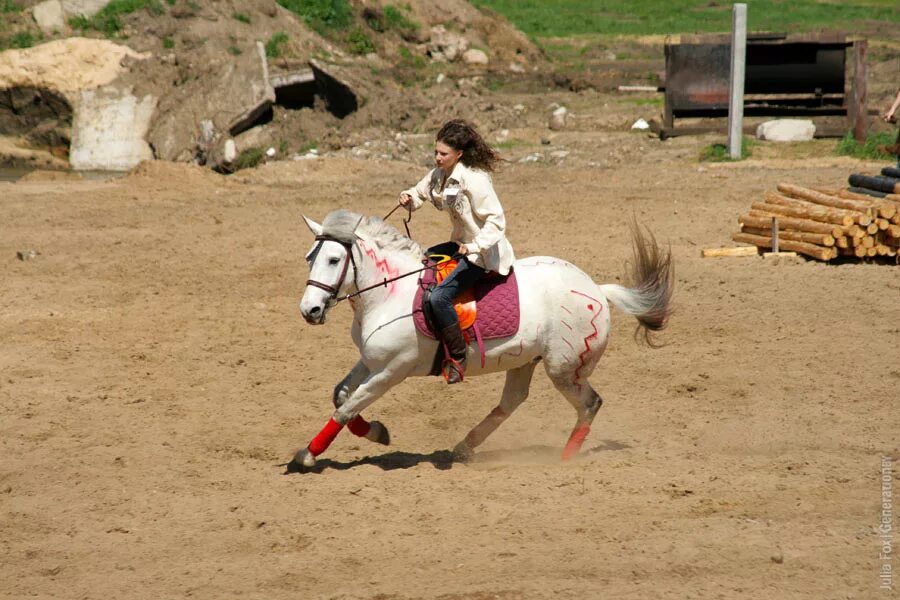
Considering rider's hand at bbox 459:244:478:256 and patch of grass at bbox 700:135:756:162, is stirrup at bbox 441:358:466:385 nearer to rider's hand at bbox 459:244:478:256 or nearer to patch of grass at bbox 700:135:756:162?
rider's hand at bbox 459:244:478:256

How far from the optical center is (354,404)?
7.07 metres

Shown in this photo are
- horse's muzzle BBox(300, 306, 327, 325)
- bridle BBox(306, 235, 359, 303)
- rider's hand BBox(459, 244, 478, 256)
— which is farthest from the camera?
rider's hand BBox(459, 244, 478, 256)

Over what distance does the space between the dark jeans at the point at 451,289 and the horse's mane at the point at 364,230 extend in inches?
16.1

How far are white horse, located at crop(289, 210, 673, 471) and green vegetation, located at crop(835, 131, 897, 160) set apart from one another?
1258 cm

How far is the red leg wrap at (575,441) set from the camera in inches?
302

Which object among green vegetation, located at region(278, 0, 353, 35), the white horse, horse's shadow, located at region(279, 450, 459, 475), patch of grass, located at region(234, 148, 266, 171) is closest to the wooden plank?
the white horse

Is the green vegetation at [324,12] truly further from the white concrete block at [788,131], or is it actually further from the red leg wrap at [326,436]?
the red leg wrap at [326,436]

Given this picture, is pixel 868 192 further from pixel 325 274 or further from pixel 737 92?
pixel 325 274

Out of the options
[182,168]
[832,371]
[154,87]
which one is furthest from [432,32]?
[832,371]

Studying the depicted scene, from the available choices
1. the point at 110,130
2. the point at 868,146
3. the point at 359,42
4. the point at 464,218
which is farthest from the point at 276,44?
the point at 464,218

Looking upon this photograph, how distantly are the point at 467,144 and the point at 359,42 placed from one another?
69.5 ft

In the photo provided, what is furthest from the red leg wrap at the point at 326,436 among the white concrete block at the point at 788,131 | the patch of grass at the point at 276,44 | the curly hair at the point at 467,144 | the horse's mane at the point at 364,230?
the patch of grass at the point at 276,44

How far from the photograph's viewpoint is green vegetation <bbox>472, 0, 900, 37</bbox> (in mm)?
41125

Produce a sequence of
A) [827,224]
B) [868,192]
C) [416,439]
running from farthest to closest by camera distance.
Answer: [868,192] < [827,224] < [416,439]
